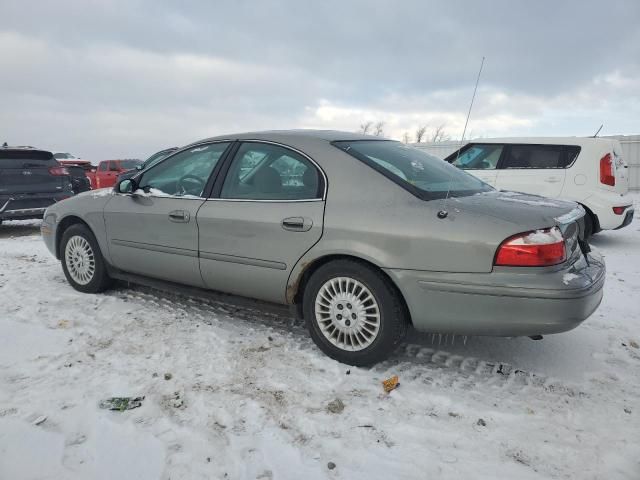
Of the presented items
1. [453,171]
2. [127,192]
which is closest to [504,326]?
[453,171]

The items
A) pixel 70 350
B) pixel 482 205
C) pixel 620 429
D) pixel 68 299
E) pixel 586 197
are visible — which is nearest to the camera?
pixel 620 429

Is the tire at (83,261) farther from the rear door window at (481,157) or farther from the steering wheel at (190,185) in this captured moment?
the rear door window at (481,157)

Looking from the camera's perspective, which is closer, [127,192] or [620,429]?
[620,429]

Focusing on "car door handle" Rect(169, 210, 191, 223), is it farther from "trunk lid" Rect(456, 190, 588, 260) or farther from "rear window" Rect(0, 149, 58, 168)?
"rear window" Rect(0, 149, 58, 168)

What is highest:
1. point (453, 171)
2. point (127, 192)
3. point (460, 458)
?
point (453, 171)

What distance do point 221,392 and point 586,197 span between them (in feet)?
19.5

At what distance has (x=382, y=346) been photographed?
9.16ft

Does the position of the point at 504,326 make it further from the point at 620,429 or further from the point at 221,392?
the point at 221,392

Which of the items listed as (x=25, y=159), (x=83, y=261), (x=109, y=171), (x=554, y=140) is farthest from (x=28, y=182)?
(x=109, y=171)

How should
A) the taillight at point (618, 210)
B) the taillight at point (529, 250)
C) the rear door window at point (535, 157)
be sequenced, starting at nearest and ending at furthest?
the taillight at point (529, 250) < the taillight at point (618, 210) < the rear door window at point (535, 157)

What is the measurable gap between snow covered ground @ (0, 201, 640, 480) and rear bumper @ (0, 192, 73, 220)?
15.2 ft

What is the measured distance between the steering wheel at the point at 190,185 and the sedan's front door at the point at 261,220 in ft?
0.63

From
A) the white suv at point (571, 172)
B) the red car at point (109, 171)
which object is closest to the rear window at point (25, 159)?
the white suv at point (571, 172)

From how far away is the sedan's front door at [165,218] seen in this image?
3561 mm
